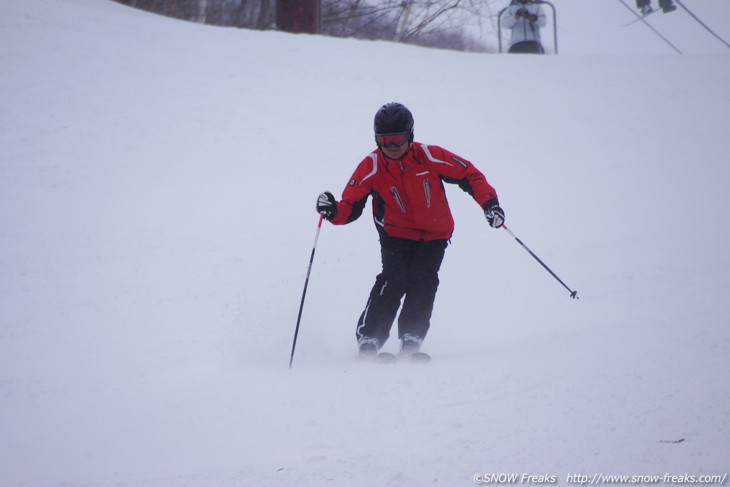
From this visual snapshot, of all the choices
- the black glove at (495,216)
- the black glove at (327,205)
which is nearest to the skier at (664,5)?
the black glove at (495,216)

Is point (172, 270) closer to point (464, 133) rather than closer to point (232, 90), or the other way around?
point (232, 90)

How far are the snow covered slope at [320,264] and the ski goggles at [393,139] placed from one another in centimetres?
130

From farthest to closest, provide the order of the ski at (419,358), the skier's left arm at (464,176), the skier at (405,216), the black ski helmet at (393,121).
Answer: the skier's left arm at (464,176)
the skier at (405,216)
the black ski helmet at (393,121)
the ski at (419,358)

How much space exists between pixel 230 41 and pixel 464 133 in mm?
4653

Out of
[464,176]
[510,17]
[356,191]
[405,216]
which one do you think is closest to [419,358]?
[405,216]

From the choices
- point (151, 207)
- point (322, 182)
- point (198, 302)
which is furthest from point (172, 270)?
point (322, 182)

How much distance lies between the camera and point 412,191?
335 cm

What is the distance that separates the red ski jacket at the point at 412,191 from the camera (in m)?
3.36

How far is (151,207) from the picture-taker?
609 cm

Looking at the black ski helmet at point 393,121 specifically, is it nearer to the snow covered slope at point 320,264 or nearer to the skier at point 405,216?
the skier at point 405,216

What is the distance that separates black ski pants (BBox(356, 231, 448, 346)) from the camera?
3.32 meters

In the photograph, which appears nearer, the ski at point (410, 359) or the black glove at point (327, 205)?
the ski at point (410, 359)

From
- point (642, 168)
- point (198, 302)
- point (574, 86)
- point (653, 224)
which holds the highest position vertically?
point (574, 86)

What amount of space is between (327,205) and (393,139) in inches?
22.0
